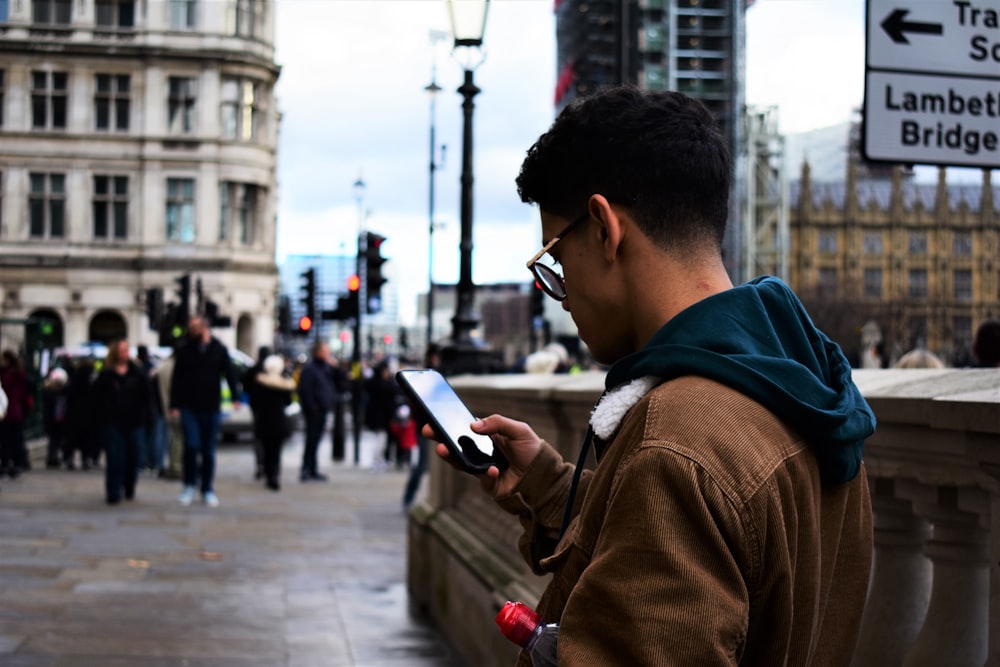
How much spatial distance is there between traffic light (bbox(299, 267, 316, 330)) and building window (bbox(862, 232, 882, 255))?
101m

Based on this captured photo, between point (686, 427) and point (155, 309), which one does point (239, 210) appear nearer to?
point (155, 309)

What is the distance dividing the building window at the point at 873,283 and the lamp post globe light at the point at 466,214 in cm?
9871

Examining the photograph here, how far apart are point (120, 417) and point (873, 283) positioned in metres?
110

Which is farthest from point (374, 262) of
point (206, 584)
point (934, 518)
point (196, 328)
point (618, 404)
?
point (618, 404)

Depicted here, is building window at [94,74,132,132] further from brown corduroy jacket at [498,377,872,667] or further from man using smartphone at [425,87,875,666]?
brown corduroy jacket at [498,377,872,667]

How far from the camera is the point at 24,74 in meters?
51.0

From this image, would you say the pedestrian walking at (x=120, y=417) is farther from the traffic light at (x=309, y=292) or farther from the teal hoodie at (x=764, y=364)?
the teal hoodie at (x=764, y=364)

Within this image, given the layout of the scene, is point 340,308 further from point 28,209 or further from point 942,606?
point 28,209

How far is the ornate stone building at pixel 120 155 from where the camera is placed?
5088cm

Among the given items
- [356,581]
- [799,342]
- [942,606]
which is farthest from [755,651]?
[356,581]

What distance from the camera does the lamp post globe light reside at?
1045 cm

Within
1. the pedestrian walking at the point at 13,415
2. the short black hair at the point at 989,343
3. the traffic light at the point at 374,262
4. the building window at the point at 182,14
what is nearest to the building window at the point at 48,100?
the building window at the point at 182,14

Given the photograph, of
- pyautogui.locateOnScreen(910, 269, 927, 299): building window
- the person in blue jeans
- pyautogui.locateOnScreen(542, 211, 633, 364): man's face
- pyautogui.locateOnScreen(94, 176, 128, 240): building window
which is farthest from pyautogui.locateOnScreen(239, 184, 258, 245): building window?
pyautogui.locateOnScreen(910, 269, 927, 299): building window

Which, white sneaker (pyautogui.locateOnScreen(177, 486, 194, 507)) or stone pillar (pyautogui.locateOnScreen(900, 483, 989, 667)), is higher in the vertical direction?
stone pillar (pyautogui.locateOnScreen(900, 483, 989, 667))
